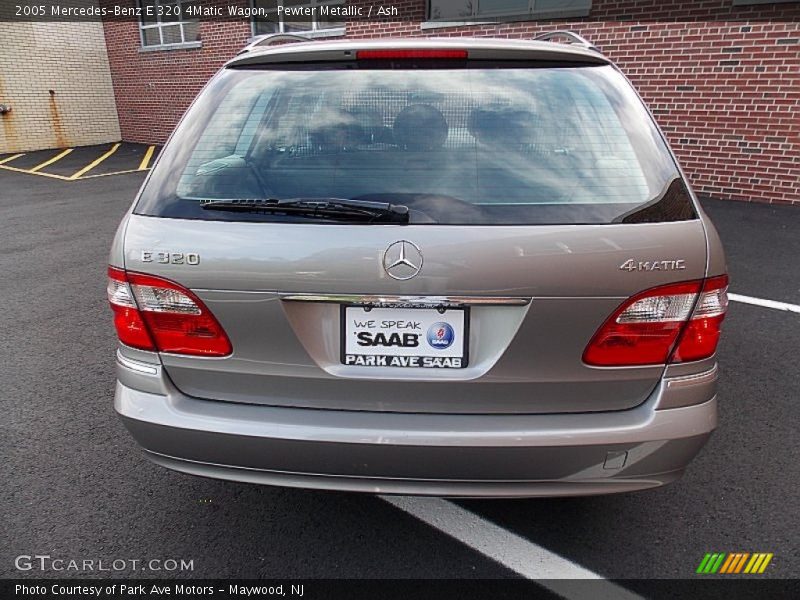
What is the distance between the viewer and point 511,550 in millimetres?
2203

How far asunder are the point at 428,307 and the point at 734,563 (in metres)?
1.54

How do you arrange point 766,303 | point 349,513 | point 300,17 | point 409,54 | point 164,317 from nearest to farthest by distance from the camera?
1. point 164,317
2. point 409,54
3. point 349,513
4. point 766,303
5. point 300,17

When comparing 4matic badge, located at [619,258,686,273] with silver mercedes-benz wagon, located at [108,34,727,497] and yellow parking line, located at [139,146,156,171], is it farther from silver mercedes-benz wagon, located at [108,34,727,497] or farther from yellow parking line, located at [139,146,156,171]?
yellow parking line, located at [139,146,156,171]

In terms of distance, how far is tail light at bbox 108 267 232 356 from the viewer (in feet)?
5.86

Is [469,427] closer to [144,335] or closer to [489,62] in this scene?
[144,335]

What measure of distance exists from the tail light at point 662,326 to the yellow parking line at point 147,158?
12518mm

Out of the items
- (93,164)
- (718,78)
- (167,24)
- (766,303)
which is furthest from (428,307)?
(167,24)

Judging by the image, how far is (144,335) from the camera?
73.9 inches

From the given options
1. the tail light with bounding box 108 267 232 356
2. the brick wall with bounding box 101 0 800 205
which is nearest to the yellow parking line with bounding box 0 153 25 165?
the brick wall with bounding box 101 0 800 205

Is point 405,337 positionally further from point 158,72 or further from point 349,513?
point 158,72

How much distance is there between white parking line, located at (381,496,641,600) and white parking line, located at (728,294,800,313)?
3319 millimetres

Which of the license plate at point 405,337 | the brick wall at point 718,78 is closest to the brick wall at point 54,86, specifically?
the brick wall at point 718,78

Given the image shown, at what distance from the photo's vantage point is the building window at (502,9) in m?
8.76

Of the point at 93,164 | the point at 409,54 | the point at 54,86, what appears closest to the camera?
the point at 409,54
